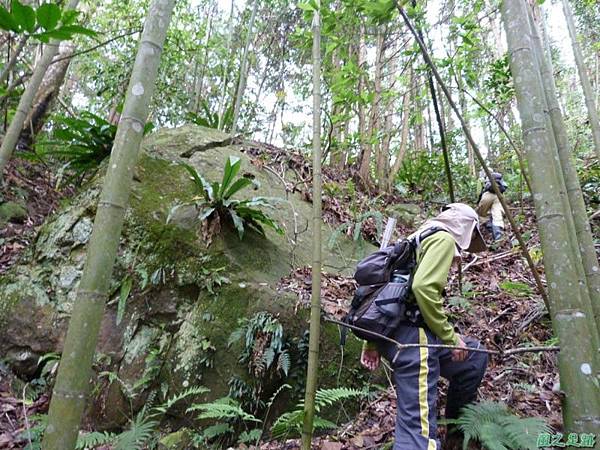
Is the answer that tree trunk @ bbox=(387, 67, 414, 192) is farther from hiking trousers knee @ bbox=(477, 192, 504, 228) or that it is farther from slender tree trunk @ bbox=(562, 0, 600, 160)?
slender tree trunk @ bbox=(562, 0, 600, 160)

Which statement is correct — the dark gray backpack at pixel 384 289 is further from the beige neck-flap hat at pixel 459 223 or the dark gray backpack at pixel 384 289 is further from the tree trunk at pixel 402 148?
the tree trunk at pixel 402 148

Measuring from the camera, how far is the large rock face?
3814 mm

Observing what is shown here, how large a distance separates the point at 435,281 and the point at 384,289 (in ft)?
1.20

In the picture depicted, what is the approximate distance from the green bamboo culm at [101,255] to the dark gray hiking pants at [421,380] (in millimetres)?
1728

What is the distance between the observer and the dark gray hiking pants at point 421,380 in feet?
7.63

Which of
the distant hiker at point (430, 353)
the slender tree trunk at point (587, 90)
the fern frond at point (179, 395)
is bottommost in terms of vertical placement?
the fern frond at point (179, 395)

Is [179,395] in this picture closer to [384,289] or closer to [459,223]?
[384,289]

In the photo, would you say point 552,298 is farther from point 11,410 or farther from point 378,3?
point 11,410

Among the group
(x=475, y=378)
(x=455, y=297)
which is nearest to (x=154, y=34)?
(x=475, y=378)

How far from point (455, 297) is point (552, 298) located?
2856mm

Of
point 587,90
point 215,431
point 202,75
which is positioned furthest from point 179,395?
point 202,75

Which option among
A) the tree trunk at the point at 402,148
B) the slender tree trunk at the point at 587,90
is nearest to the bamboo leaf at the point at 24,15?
the slender tree trunk at the point at 587,90

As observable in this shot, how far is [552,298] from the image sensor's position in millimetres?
1917

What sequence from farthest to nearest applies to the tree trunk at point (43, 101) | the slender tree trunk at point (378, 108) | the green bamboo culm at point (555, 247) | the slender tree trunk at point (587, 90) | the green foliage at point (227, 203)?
the tree trunk at point (43, 101)
the slender tree trunk at point (378, 108)
the slender tree trunk at point (587, 90)
the green foliage at point (227, 203)
the green bamboo culm at point (555, 247)
